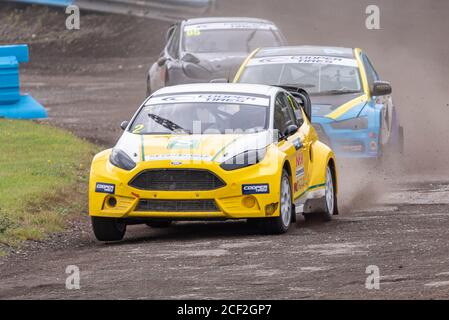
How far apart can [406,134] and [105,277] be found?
1233cm

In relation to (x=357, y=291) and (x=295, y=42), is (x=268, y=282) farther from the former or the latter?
(x=295, y=42)

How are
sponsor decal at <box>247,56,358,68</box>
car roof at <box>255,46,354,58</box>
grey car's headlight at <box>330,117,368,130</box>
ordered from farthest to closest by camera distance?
car roof at <box>255,46,354,58</box>, sponsor decal at <box>247,56,358,68</box>, grey car's headlight at <box>330,117,368,130</box>

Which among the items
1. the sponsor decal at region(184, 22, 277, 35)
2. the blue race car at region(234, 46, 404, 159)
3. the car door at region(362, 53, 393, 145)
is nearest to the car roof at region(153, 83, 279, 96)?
the blue race car at region(234, 46, 404, 159)

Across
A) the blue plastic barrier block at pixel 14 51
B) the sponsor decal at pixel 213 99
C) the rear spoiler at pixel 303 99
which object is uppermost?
the blue plastic barrier block at pixel 14 51

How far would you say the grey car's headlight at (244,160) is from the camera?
42.0 ft

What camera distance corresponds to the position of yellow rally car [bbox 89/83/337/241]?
502 inches

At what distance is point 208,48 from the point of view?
22984mm

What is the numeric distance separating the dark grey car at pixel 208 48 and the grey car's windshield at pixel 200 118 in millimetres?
7921

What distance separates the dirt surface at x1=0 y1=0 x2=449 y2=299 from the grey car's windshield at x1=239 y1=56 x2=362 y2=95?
4.17 feet

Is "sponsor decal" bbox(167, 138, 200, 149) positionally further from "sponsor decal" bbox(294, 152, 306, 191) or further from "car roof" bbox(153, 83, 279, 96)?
"car roof" bbox(153, 83, 279, 96)

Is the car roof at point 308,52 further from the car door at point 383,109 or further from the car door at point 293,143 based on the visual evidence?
the car door at point 293,143

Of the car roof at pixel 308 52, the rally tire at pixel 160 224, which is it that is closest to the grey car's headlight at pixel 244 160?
the rally tire at pixel 160 224

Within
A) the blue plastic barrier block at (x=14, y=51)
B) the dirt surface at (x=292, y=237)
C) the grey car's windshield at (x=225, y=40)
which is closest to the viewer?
the dirt surface at (x=292, y=237)

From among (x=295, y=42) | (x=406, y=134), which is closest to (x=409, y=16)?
(x=295, y=42)
